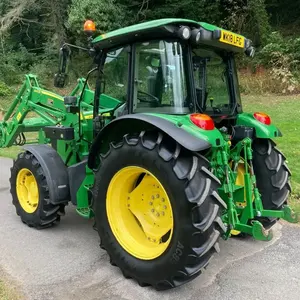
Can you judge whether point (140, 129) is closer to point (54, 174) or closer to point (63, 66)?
point (63, 66)

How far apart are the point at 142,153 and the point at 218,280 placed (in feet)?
4.45

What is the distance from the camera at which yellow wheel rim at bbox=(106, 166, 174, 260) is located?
11.6 ft

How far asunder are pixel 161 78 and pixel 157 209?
3.96 ft

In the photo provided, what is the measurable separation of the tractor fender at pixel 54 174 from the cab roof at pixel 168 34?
4.79 feet

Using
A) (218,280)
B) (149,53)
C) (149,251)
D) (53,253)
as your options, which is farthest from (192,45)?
(53,253)

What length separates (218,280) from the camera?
352 cm

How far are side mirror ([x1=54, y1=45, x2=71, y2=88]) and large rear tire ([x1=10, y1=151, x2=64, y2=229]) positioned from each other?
0.98 meters

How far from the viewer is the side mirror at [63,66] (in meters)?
4.21

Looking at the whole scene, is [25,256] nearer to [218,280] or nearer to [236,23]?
[218,280]

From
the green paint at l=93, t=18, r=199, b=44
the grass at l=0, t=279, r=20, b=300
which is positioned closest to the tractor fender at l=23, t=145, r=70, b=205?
the grass at l=0, t=279, r=20, b=300

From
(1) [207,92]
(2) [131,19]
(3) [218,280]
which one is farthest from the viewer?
(2) [131,19]

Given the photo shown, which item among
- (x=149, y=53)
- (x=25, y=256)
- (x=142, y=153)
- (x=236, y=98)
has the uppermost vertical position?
(x=149, y=53)

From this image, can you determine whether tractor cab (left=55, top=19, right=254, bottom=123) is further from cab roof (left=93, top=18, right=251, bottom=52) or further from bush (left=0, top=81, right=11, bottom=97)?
bush (left=0, top=81, right=11, bottom=97)

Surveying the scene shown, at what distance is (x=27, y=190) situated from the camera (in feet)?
16.3
